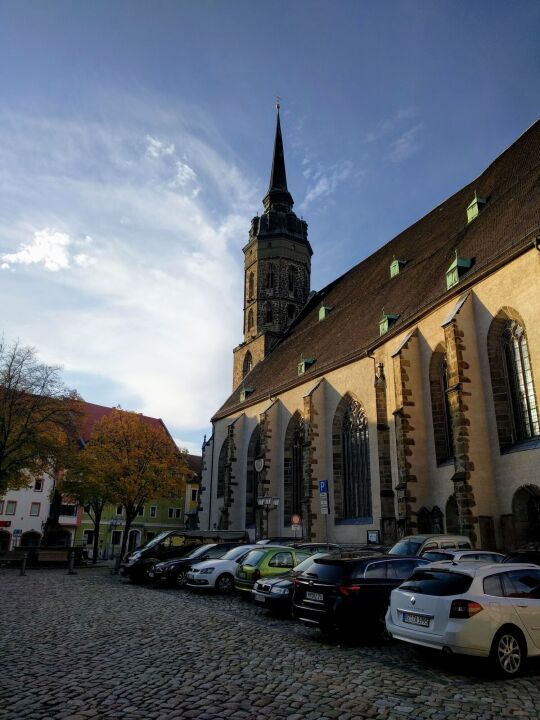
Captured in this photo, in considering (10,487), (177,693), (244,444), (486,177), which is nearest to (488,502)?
(177,693)

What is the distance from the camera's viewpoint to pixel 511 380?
1647 centimetres

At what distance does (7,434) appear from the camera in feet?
81.0

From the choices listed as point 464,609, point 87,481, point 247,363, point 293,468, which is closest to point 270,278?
point 247,363

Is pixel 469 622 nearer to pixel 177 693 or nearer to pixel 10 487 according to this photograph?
pixel 177 693

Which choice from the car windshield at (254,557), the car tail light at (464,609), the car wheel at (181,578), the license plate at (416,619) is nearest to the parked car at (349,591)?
the license plate at (416,619)

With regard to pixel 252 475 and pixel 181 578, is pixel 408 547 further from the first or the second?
pixel 252 475

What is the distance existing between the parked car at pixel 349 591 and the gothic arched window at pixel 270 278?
36.0 meters

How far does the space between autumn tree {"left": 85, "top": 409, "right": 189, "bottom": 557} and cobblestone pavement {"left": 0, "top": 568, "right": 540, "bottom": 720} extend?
646 inches

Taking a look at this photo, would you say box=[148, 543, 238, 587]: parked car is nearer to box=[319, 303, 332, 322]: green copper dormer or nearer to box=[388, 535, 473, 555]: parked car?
box=[388, 535, 473, 555]: parked car

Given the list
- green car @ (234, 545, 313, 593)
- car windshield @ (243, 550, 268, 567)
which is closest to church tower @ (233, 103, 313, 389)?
car windshield @ (243, 550, 268, 567)

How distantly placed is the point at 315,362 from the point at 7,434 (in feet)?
48.1

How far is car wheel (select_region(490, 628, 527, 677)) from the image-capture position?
6191 mm

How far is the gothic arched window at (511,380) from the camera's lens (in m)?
15.8

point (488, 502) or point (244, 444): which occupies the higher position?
point (244, 444)
